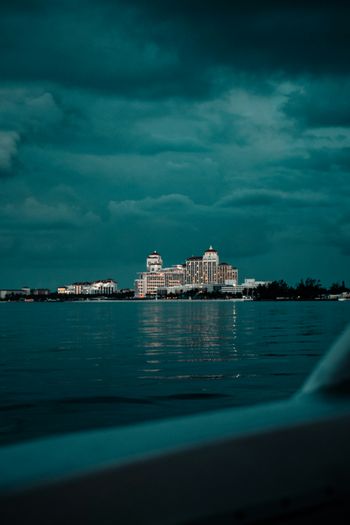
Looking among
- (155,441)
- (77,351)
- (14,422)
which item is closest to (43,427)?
(14,422)

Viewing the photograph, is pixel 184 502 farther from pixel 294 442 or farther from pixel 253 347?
pixel 253 347

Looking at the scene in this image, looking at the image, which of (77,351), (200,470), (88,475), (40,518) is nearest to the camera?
(40,518)

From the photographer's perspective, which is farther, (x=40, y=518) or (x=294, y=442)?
(x=294, y=442)

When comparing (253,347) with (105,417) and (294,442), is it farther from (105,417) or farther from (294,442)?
(294,442)

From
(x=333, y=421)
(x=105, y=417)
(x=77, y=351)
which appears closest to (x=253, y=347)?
(x=77, y=351)

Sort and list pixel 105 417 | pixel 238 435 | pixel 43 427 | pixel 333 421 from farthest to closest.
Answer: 1. pixel 105 417
2. pixel 43 427
3. pixel 333 421
4. pixel 238 435

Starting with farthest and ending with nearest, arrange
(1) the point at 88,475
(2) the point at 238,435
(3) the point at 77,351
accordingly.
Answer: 1. (3) the point at 77,351
2. (2) the point at 238,435
3. (1) the point at 88,475

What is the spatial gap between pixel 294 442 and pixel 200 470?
1.19ft

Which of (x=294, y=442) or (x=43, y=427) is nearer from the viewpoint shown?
(x=294, y=442)

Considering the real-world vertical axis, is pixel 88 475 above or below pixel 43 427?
above

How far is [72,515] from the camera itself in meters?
1.70

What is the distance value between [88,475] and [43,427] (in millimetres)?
9627

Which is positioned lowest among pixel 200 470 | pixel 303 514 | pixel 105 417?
pixel 105 417

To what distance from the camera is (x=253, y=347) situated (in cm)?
2959
